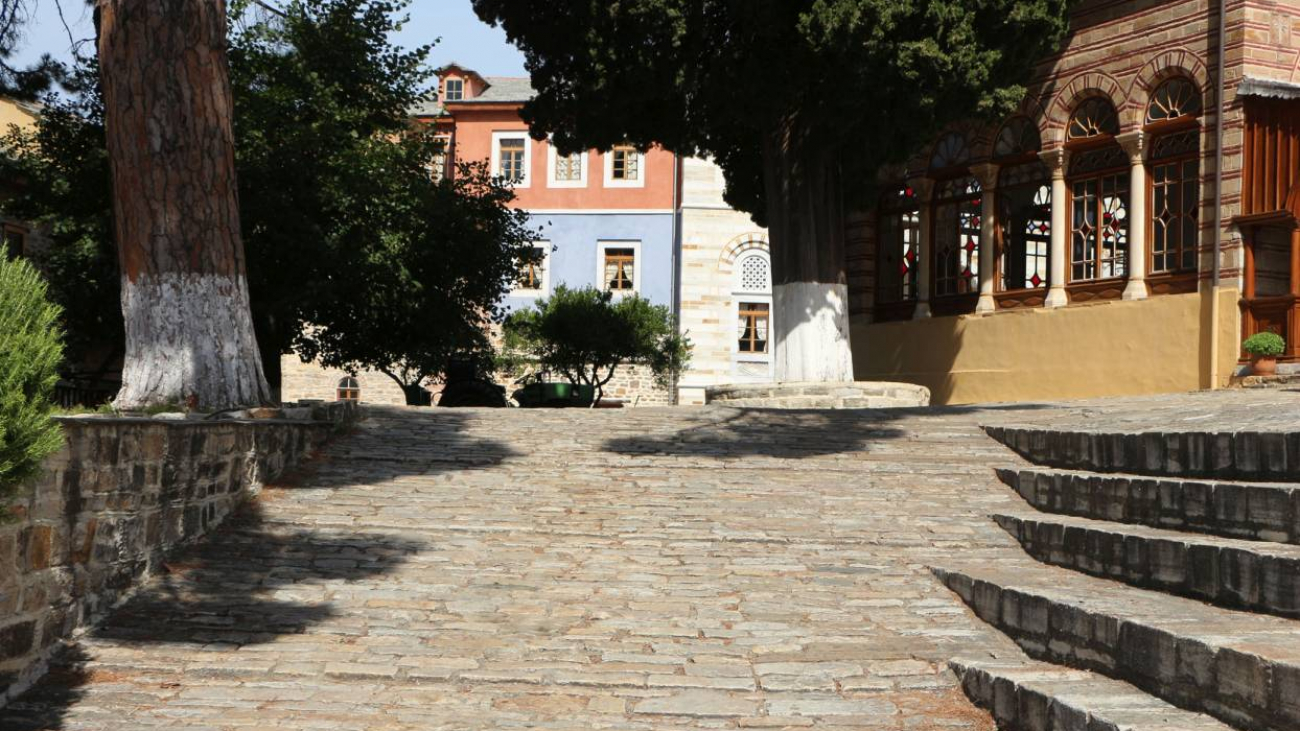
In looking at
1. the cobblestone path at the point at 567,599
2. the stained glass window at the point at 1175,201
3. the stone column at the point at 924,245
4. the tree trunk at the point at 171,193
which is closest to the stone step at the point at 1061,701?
the cobblestone path at the point at 567,599

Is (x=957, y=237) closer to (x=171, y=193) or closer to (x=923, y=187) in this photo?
(x=923, y=187)

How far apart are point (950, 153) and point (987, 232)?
4.85 feet

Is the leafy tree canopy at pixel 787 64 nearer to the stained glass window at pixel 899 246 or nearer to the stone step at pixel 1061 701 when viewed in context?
the stained glass window at pixel 899 246

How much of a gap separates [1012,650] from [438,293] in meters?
11.6

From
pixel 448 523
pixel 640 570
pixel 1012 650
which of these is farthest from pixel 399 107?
pixel 1012 650

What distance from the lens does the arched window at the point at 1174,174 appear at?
1562 centimetres

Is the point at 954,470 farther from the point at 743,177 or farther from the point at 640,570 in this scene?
the point at 743,177

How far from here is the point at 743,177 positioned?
18422 mm

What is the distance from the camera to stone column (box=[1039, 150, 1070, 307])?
1727 cm

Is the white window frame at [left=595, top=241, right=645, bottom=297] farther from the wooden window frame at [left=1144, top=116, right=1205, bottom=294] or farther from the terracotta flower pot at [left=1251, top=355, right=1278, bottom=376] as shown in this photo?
the terracotta flower pot at [left=1251, top=355, right=1278, bottom=376]

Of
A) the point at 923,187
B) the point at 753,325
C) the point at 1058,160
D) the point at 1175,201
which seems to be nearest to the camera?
the point at 1175,201

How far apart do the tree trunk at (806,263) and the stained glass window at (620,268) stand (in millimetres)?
16410

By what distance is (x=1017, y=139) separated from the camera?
59.1 feet

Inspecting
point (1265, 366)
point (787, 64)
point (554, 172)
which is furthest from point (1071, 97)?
point (554, 172)
